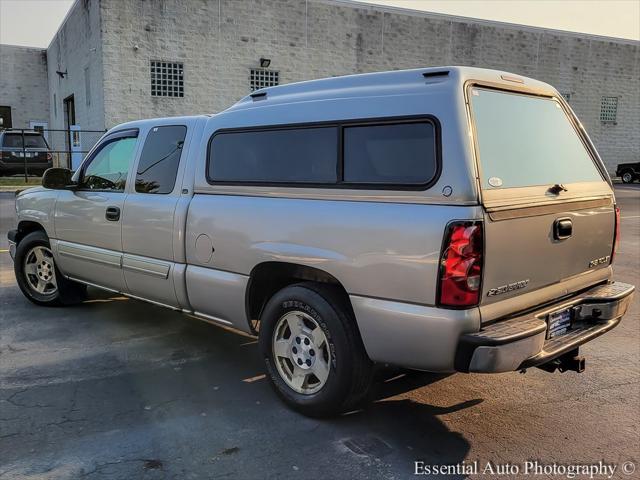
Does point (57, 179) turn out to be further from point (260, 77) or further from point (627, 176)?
point (627, 176)

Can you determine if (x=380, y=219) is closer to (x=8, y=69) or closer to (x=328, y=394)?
(x=328, y=394)

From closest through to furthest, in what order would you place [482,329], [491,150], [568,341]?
[482,329], [491,150], [568,341]

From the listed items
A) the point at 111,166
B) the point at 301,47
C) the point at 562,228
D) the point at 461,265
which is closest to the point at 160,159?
the point at 111,166

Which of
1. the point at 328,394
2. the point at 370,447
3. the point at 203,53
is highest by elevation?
the point at 203,53

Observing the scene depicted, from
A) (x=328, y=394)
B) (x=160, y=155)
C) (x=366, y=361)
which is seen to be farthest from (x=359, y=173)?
(x=160, y=155)

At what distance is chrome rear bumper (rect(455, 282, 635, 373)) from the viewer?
290 cm

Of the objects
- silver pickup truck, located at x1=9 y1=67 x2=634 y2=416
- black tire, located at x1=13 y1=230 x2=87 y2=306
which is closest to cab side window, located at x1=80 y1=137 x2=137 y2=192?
silver pickup truck, located at x1=9 y1=67 x2=634 y2=416

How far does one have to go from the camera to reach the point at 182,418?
11.7 ft

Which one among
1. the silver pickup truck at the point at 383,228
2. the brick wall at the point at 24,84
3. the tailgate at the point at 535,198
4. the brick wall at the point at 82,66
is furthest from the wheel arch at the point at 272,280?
the brick wall at the point at 24,84

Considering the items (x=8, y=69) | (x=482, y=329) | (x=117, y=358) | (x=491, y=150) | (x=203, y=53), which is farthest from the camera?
(x=8, y=69)

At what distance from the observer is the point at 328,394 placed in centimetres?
344

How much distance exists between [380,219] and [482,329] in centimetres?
80

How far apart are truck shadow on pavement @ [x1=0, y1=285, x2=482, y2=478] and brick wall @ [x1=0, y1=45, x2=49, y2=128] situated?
110 ft

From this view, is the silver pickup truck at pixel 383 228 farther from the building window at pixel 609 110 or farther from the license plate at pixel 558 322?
the building window at pixel 609 110
